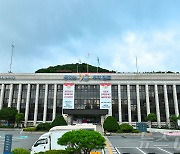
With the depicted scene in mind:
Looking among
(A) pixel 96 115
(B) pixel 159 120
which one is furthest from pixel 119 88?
(B) pixel 159 120

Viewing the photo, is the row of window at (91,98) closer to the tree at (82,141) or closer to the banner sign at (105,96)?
the banner sign at (105,96)

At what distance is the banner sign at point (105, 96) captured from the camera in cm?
6064

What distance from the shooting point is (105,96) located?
61281mm

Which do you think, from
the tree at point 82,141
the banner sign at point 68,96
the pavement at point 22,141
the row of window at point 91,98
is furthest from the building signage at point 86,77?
the tree at point 82,141

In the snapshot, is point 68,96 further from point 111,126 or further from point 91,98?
point 111,126

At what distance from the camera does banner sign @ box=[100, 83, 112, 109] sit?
60.6 m

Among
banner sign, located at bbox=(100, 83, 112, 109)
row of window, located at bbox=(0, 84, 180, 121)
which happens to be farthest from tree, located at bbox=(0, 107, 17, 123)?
banner sign, located at bbox=(100, 83, 112, 109)

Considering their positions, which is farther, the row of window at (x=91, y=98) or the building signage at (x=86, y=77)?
the building signage at (x=86, y=77)

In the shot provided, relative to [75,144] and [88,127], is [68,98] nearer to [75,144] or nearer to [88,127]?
[88,127]

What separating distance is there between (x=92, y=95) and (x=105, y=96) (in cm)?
534

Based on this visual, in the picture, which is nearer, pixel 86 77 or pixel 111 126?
pixel 111 126

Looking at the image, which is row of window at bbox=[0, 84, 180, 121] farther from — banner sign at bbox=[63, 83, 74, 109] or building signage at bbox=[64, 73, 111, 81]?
banner sign at bbox=[63, 83, 74, 109]

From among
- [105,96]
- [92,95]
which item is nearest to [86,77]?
[92,95]

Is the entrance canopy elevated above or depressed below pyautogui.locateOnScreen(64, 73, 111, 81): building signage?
below
